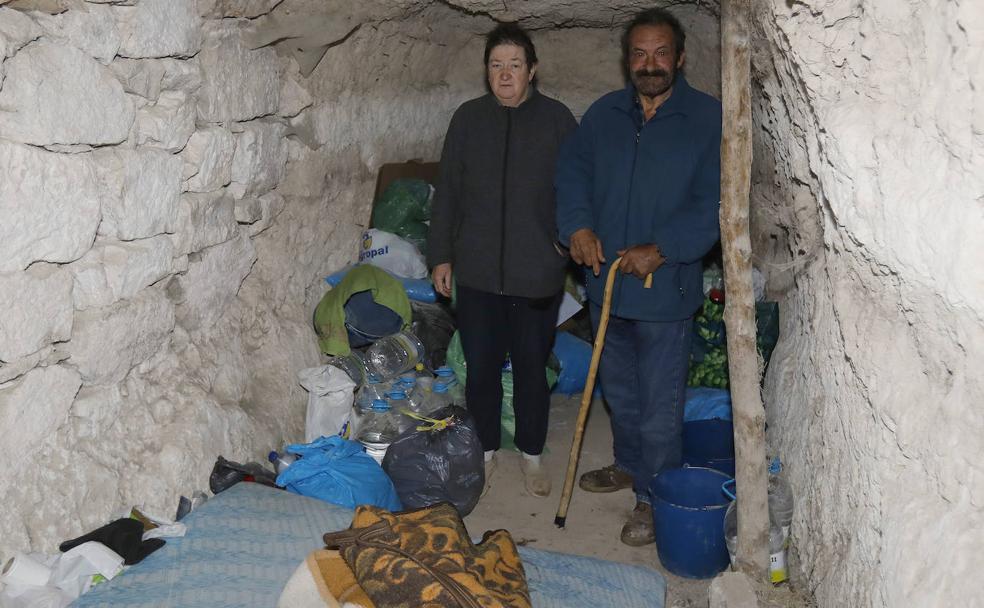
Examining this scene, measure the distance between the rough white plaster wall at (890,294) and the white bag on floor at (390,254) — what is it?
95.6 inches

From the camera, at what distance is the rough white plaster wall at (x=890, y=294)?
6.31ft

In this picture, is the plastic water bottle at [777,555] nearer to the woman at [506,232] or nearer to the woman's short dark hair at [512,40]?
the woman at [506,232]

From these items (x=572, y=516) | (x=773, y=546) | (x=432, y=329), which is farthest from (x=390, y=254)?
(x=773, y=546)

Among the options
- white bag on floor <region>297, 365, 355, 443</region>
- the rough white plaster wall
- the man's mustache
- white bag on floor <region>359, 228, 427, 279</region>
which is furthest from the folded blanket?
white bag on floor <region>359, 228, 427, 279</region>

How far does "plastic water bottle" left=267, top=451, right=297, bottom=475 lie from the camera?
3885 millimetres

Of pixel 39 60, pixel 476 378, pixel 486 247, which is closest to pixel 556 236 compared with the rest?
pixel 486 247

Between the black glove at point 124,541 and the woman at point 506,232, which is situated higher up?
the woman at point 506,232

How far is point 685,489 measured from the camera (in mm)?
3730

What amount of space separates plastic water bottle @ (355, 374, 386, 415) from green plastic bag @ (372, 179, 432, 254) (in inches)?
39.9

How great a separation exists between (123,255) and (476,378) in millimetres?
1728

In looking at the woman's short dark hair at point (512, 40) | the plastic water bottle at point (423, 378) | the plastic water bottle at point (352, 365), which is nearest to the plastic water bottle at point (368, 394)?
the plastic water bottle at point (352, 365)

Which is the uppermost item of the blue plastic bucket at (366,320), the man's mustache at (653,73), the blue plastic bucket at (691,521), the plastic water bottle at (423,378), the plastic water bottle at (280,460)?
the man's mustache at (653,73)

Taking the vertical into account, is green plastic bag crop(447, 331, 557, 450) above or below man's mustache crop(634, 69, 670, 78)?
below

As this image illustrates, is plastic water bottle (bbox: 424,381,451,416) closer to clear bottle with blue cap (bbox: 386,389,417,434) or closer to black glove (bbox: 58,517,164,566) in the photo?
clear bottle with blue cap (bbox: 386,389,417,434)
